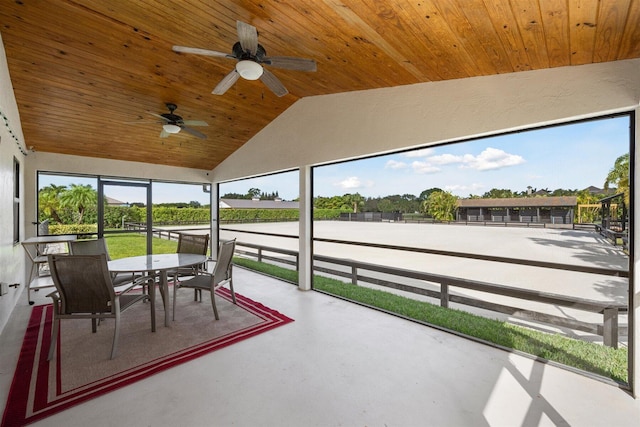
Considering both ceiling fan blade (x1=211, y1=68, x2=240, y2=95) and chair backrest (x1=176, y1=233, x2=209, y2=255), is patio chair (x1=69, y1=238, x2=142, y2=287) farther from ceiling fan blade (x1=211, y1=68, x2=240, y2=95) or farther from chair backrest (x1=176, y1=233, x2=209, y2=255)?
ceiling fan blade (x1=211, y1=68, x2=240, y2=95)

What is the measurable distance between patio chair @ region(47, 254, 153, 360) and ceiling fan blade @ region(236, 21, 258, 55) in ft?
6.86

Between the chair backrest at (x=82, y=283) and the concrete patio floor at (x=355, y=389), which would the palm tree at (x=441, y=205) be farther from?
the chair backrest at (x=82, y=283)

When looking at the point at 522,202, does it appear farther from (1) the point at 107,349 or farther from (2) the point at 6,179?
(2) the point at 6,179

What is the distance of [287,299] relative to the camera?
407 cm

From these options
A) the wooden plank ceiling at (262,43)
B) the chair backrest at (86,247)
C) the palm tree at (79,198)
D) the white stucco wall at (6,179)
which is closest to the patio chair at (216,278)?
the chair backrest at (86,247)

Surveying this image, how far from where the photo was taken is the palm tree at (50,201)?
16.2ft

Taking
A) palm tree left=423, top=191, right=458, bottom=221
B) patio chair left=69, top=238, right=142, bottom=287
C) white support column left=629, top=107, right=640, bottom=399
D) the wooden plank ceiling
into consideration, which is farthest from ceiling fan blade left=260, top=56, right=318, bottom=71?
patio chair left=69, top=238, right=142, bottom=287

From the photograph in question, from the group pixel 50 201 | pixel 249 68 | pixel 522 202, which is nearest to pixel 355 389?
pixel 522 202

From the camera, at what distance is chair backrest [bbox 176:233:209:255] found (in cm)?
418

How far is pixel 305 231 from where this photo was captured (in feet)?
15.1

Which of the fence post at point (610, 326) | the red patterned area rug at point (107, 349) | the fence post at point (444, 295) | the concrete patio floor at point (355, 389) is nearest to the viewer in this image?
the concrete patio floor at point (355, 389)

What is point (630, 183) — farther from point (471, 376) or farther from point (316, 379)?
point (316, 379)

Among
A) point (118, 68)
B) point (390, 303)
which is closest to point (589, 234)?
point (390, 303)

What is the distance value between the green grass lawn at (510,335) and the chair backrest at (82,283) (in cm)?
292
